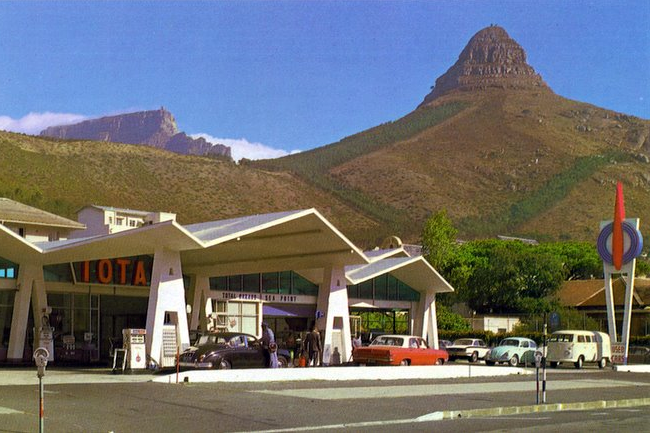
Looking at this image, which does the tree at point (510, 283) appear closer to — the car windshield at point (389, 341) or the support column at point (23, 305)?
the car windshield at point (389, 341)

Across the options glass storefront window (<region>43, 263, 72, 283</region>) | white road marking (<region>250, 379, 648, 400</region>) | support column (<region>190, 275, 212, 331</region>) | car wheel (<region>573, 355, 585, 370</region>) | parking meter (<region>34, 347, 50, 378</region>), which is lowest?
car wheel (<region>573, 355, 585, 370</region>)

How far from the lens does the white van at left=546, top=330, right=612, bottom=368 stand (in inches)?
1810

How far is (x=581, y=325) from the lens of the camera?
205 ft

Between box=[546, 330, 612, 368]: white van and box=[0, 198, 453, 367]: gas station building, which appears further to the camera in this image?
box=[546, 330, 612, 368]: white van

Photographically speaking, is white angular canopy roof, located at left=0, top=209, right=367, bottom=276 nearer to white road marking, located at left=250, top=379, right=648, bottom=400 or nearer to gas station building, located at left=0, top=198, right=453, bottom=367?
gas station building, located at left=0, top=198, right=453, bottom=367

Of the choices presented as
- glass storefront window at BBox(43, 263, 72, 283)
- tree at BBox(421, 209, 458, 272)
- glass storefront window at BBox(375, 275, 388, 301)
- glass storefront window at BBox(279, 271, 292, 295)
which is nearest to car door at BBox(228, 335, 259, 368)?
glass storefront window at BBox(43, 263, 72, 283)

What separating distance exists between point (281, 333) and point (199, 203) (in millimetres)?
69586

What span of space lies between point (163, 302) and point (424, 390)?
9.41 metres

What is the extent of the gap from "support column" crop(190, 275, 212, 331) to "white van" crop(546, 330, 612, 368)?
1620cm

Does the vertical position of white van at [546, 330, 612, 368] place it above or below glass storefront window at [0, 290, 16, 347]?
below

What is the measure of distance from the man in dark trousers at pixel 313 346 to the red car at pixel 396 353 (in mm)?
1887

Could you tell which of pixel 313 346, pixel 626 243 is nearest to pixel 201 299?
pixel 313 346

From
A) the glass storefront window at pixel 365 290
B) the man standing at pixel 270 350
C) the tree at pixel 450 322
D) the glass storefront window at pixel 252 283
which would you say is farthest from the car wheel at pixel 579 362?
the man standing at pixel 270 350

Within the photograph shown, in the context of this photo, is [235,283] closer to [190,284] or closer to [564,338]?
[190,284]
